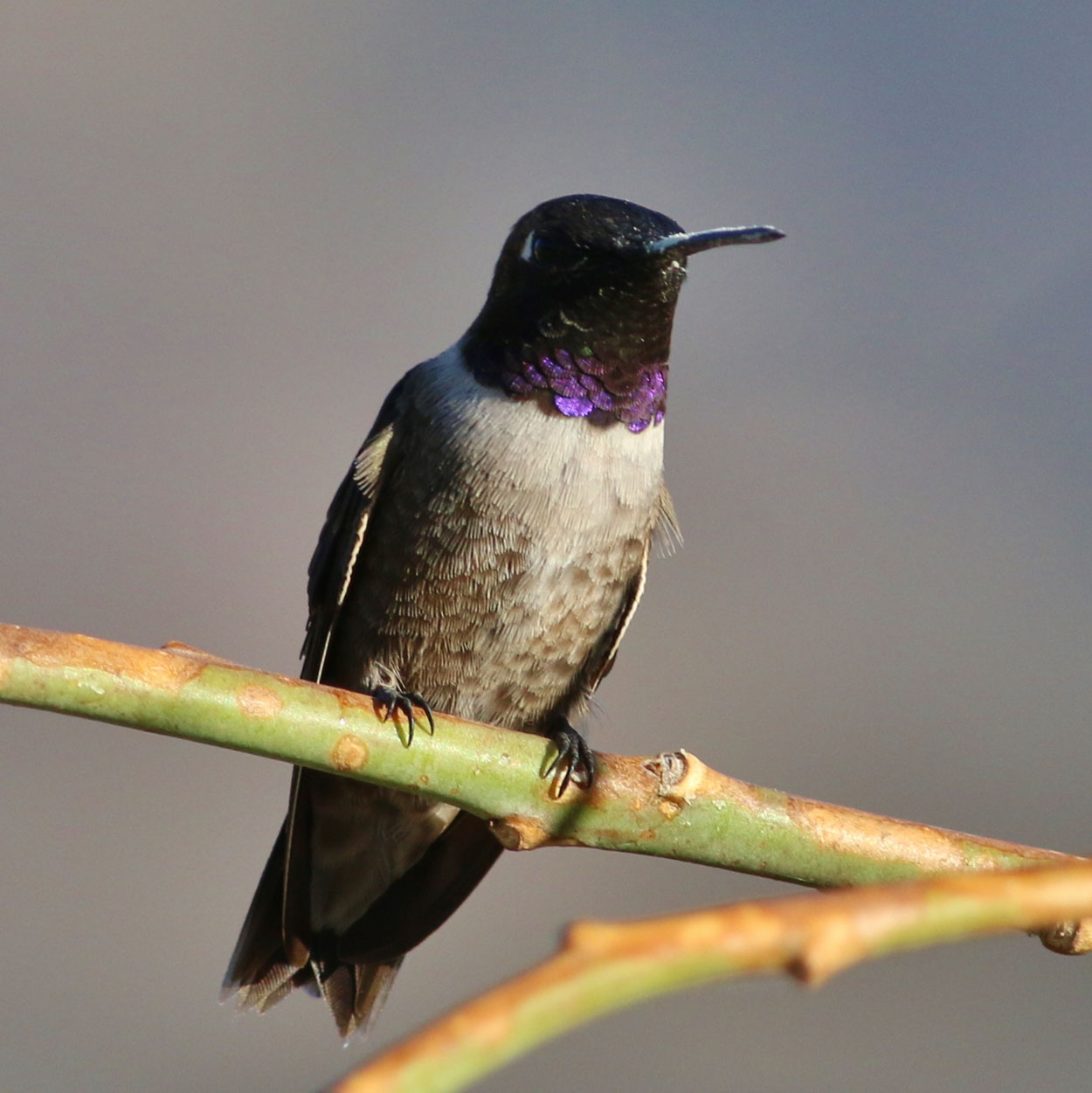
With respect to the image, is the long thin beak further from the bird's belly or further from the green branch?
the green branch

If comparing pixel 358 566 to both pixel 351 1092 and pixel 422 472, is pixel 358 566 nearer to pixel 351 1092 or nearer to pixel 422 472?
pixel 422 472

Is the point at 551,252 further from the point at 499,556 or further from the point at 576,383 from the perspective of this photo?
the point at 499,556

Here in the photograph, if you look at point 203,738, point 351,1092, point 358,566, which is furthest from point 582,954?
point 358,566

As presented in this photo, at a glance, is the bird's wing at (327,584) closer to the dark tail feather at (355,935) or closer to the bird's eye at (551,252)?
the dark tail feather at (355,935)

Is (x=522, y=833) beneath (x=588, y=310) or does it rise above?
beneath

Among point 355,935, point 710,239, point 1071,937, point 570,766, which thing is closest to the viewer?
point 1071,937

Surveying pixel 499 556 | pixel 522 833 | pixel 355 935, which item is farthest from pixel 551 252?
pixel 355 935
